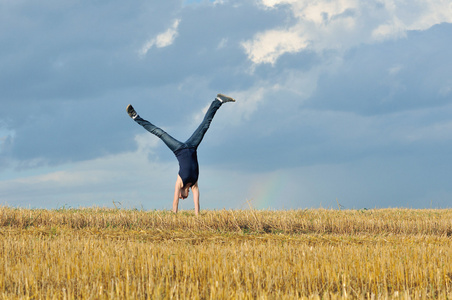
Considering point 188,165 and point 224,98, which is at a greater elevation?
point 224,98

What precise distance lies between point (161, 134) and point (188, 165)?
1.47 m

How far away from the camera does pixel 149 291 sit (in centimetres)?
497

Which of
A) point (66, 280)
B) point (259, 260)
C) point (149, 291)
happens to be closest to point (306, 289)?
point (259, 260)

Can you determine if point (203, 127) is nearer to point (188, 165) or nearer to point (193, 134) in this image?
point (193, 134)

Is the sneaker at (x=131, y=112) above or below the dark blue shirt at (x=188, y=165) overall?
above

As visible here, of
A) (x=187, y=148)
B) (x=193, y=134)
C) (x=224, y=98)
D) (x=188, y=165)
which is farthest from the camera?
(x=224, y=98)

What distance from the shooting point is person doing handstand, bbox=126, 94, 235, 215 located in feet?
41.2

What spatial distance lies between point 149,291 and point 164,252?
241 centimetres

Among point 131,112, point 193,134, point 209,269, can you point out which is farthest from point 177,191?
point 209,269

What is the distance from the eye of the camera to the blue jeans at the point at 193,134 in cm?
1295

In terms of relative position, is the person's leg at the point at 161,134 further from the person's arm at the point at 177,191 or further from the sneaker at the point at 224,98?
the sneaker at the point at 224,98

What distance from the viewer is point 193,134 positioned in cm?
1316

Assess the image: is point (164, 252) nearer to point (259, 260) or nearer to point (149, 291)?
point (259, 260)

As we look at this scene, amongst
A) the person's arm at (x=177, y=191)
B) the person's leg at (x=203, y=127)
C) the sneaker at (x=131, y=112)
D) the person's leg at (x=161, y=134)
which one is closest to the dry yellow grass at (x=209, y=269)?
the person's arm at (x=177, y=191)
